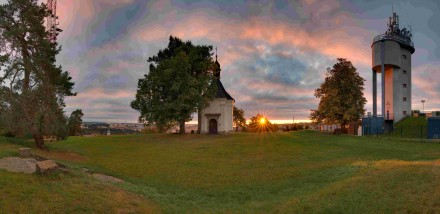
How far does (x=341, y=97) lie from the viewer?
51.7 metres

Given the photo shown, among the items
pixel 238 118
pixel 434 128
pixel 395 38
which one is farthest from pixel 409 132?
pixel 238 118

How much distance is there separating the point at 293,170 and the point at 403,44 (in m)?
47.7

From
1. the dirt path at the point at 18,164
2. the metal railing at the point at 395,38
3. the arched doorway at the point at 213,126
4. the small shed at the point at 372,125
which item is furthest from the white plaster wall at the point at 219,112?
the dirt path at the point at 18,164

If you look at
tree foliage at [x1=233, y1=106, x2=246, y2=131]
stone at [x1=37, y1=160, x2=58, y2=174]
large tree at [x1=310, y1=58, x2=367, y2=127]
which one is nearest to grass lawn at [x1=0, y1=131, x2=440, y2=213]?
stone at [x1=37, y1=160, x2=58, y2=174]

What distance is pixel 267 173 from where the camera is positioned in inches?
773

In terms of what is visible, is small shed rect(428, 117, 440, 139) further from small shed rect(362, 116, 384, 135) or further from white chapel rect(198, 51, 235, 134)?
white chapel rect(198, 51, 235, 134)

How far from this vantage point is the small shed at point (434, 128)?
128ft

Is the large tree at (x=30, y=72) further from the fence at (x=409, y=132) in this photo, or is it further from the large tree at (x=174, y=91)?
the fence at (x=409, y=132)

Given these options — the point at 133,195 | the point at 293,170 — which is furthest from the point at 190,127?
the point at 133,195

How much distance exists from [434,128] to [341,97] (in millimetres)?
14750

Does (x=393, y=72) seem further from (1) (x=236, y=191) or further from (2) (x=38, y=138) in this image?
(2) (x=38, y=138)

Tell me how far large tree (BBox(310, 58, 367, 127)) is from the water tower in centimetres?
456

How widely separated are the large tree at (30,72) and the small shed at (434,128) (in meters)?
40.6

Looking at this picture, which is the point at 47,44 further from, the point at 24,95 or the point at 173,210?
the point at 173,210
